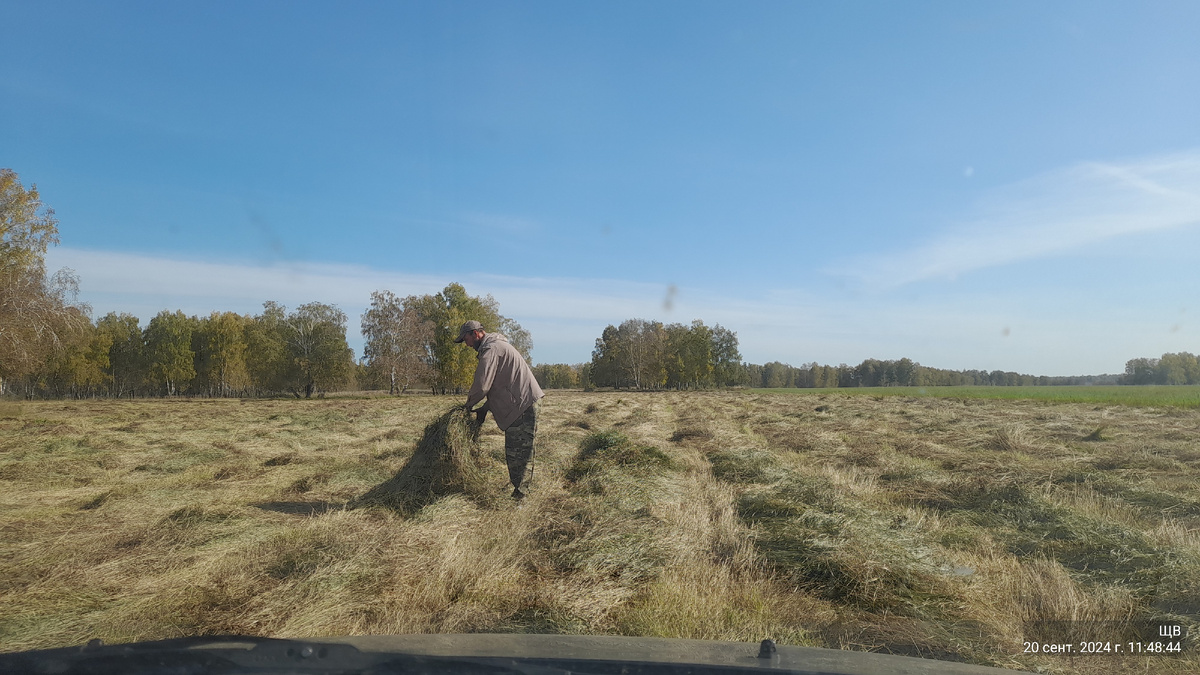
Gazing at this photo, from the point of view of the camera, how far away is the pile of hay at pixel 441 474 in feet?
20.9

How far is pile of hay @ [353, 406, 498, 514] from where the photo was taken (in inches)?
250

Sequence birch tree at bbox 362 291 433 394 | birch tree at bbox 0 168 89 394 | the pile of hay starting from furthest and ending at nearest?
birch tree at bbox 362 291 433 394
birch tree at bbox 0 168 89 394
the pile of hay

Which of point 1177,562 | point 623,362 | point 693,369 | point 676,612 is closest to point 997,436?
point 1177,562

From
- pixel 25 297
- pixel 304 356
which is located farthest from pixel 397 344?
pixel 25 297

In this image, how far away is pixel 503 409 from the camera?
22.3 ft

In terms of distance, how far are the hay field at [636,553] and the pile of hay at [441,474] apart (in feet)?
0.39

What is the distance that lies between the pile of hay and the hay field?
0.39 ft

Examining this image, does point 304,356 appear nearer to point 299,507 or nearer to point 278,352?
point 278,352

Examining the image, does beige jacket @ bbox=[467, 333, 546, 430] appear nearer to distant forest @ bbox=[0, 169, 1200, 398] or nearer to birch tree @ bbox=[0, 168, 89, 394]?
birch tree @ bbox=[0, 168, 89, 394]

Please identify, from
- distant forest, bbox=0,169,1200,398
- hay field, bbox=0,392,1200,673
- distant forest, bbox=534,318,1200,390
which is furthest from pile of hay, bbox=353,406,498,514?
distant forest, bbox=534,318,1200,390

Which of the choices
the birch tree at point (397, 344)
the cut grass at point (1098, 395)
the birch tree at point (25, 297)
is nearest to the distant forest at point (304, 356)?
the birch tree at point (397, 344)

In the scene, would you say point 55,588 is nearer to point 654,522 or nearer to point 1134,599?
point 654,522

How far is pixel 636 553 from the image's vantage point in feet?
15.1

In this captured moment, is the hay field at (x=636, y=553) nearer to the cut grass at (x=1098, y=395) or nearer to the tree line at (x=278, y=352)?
the cut grass at (x=1098, y=395)
